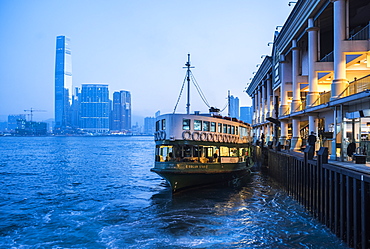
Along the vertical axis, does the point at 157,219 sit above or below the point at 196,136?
below

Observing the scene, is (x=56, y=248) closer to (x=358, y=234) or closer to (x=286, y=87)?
(x=358, y=234)

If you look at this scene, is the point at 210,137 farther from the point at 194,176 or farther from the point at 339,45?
the point at 339,45

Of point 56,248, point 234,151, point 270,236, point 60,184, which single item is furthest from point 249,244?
point 60,184

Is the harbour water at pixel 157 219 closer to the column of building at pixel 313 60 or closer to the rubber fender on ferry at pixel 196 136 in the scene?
the rubber fender on ferry at pixel 196 136

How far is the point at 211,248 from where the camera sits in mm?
14625

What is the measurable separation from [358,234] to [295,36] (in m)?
27.1

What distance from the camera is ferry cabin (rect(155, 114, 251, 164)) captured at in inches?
1002

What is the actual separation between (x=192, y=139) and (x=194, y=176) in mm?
2790

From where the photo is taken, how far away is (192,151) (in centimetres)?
2622

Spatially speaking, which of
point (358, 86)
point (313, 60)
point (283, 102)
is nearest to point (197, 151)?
point (358, 86)

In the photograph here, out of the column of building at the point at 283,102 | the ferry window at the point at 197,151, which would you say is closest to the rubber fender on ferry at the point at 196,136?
the ferry window at the point at 197,151

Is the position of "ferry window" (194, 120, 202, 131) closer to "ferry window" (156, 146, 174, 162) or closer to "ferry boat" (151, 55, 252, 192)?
"ferry boat" (151, 55, 252, 192)

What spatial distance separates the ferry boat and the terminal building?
766 centimetres

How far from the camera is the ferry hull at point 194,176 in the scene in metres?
24.7
